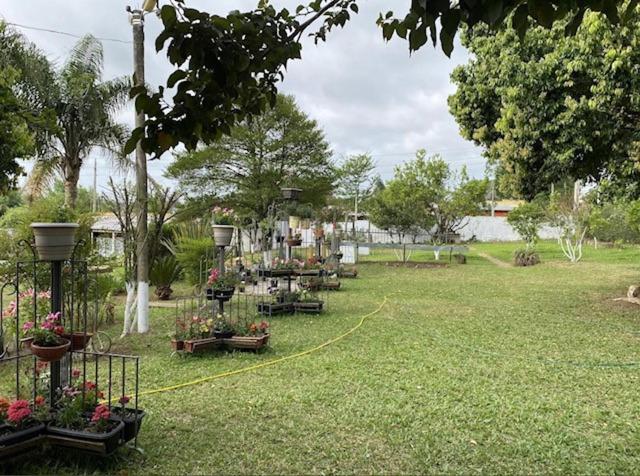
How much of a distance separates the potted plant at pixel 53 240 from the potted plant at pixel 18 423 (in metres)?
0.83

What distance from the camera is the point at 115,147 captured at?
551 inches

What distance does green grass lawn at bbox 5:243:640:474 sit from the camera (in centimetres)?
291

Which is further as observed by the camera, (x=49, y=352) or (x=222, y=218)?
(x=222, y=218)

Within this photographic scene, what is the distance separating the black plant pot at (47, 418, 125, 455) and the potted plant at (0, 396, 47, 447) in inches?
3.1

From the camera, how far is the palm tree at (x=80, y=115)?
13039 mm

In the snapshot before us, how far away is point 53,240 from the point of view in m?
2.81

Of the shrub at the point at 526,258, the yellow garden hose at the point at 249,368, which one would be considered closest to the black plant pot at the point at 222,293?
the yellow garden hose at the point at 249,368

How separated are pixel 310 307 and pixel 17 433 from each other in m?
5.68

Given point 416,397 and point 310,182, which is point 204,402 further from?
point 310,182

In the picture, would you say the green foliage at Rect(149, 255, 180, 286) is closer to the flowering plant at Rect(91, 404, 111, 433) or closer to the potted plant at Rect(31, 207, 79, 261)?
the potted plant at Rect(31, 207, 79, 261)

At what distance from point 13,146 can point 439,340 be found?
521 centimetres

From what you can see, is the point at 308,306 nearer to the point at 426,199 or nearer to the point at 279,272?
the point at 279,272

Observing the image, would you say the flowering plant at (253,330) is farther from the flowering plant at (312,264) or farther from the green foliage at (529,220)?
the green foliage at (529,220)

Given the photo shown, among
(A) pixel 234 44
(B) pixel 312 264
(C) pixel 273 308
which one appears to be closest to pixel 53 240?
(A) pixel 234 44
